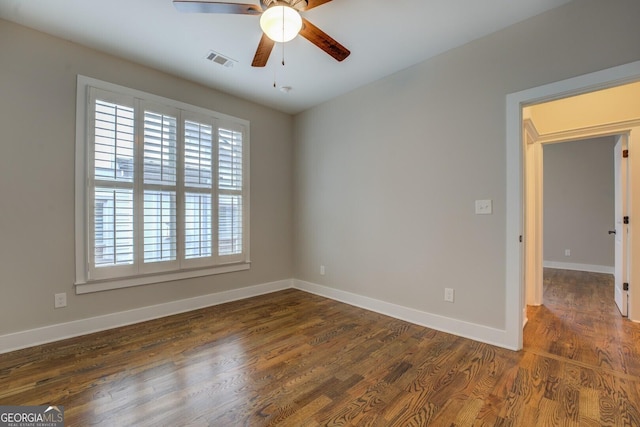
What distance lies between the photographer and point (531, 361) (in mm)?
2137

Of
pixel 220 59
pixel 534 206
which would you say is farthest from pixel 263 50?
pixel 534 206

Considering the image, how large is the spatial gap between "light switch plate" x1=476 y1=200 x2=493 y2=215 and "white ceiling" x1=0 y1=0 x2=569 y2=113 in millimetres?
1480

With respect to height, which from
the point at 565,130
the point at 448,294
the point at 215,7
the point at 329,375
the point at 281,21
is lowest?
the point at 329,375

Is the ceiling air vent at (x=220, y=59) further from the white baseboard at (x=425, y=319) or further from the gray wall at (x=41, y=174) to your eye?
the white baseboard at (x=425, y=319)

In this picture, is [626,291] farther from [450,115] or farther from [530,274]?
[450,115]

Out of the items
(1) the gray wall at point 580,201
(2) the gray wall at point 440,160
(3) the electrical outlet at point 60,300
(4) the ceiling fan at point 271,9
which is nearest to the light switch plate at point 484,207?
(2) the gray wall at point 440,160

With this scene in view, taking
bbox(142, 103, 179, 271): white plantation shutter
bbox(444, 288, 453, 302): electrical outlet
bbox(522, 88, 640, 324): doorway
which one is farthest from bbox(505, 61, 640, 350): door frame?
bbox(142, 103, 179, 271): white plantation shutter

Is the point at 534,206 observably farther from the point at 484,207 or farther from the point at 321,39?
the point at 321,39

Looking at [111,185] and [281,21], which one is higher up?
[281,21]

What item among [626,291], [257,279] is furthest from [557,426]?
[257,279]

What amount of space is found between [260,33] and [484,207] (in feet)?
8.24

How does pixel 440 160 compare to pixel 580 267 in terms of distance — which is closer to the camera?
pixel 440 160

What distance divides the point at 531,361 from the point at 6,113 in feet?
15.2

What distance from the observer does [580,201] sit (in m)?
5.72
